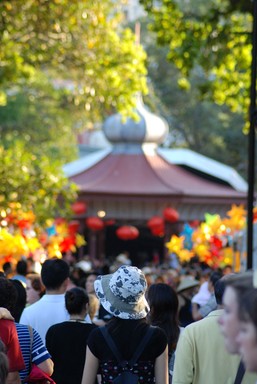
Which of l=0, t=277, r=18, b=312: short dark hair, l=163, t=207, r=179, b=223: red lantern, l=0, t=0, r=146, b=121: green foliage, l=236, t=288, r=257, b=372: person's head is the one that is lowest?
l=163, t=207, r=179, b=223: red lantern

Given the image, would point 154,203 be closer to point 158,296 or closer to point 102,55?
point 102,55

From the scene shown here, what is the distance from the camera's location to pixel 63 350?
26.2 ft

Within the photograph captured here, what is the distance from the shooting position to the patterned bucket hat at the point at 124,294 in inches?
257

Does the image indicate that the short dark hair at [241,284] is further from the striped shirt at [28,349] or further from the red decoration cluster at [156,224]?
the red decoration cluster at [156,224]

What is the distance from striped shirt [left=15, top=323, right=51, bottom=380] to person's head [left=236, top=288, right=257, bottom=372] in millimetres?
3008

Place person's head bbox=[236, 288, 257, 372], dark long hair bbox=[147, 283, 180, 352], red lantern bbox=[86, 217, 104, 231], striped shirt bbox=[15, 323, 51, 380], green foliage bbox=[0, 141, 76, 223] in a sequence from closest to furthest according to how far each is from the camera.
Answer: person's head bbox=[236, 288, 257, 372] < striped shirt bbox=[15, 323, 51, 380] < dark long hair bbox=[147, 283, 180, 352] < green foliage bbox=[0, 141, 76, 223] < red lantern bbox=[86, 217, 104, 231]

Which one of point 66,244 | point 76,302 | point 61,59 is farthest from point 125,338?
point 66,244

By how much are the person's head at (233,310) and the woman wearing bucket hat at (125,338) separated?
7.70 feet

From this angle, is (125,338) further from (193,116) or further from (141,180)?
(193,116)

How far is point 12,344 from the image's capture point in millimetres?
6641

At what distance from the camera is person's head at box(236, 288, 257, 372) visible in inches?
151

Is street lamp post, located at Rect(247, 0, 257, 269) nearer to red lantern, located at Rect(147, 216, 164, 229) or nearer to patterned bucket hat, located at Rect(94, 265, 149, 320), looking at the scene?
patterned bucket hat, located at Rect(94, 265, 149, 320)

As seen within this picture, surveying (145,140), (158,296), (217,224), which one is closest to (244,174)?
(145,140)

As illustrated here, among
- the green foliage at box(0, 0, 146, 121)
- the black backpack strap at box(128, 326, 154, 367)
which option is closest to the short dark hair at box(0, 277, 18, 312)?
the black backpack strap at box(128, 326, 154, 367)
